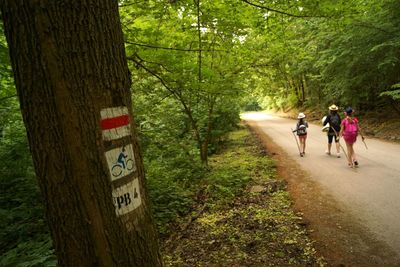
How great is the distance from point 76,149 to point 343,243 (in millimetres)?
4765

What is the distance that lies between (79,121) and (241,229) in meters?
4.68

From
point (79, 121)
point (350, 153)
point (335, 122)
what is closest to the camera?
point (79, 121)

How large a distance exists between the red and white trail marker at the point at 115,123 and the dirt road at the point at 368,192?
411 centimetres

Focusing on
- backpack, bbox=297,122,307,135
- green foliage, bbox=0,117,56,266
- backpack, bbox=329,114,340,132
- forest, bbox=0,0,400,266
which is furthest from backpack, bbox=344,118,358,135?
green foliage, bbox=0,117,56,266

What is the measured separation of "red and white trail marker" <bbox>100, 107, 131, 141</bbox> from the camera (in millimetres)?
1832

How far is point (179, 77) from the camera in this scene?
633cm

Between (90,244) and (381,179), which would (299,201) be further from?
(90,244)

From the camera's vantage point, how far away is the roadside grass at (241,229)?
4.79m

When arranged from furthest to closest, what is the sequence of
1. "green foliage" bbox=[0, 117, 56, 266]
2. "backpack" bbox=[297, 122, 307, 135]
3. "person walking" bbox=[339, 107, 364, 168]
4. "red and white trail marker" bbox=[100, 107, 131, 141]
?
"backpack" bbox=[297, 122, 307, 135], "person walking" bbox=[339, 107, 364, 168], "green foliage" bbox=[0, 117, 56, 266], "red and white trail marker" bbox=[100, 107, 131, 141]

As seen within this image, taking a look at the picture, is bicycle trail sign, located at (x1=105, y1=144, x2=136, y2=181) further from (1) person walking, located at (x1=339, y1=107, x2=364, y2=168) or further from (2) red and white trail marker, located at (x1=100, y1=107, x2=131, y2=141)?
(1) person walking, located at (x1=339, y1=107, x2=364, y2=168)

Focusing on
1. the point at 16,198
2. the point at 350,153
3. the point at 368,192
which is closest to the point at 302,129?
the point at 350,153

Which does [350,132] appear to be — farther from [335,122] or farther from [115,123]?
[115,123]

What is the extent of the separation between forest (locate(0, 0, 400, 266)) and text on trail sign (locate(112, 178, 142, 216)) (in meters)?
0.63

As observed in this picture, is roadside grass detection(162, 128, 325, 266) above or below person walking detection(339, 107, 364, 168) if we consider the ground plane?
below
